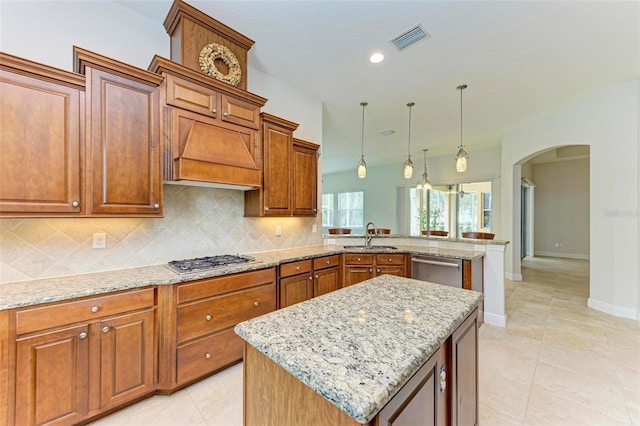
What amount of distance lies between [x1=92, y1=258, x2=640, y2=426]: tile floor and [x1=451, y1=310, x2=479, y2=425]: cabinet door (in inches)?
22.6

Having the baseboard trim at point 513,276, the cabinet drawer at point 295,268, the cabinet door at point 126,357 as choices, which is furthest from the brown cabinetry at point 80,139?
the baseboard trim at point 513,276

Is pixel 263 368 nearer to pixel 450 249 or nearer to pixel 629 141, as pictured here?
pixel 450 249

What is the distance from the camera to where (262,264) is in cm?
248

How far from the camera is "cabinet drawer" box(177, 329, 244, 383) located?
2004mm

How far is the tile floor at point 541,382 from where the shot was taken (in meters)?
1.77

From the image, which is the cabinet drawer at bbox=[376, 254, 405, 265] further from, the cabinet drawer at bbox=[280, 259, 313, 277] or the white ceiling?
the white ceiling

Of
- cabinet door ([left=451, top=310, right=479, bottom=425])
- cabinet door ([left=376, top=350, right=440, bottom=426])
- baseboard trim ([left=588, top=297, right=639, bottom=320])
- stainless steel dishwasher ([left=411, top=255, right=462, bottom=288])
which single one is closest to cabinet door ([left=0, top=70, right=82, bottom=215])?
cabinet door ([left=376, top=350, right=440, bottom=426])

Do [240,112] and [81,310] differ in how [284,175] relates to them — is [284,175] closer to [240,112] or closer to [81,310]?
[240,112]

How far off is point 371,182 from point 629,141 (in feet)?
19.1

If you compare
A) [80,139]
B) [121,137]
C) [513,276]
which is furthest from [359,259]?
[513,276]

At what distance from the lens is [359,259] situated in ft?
11.3

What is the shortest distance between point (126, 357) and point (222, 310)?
2.21 ft

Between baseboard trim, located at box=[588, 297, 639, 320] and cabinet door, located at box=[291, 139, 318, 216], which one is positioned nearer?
cabinet door, located at box=[291, 139, 318, 216]

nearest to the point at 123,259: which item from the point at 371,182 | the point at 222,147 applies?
the point at 222,147
